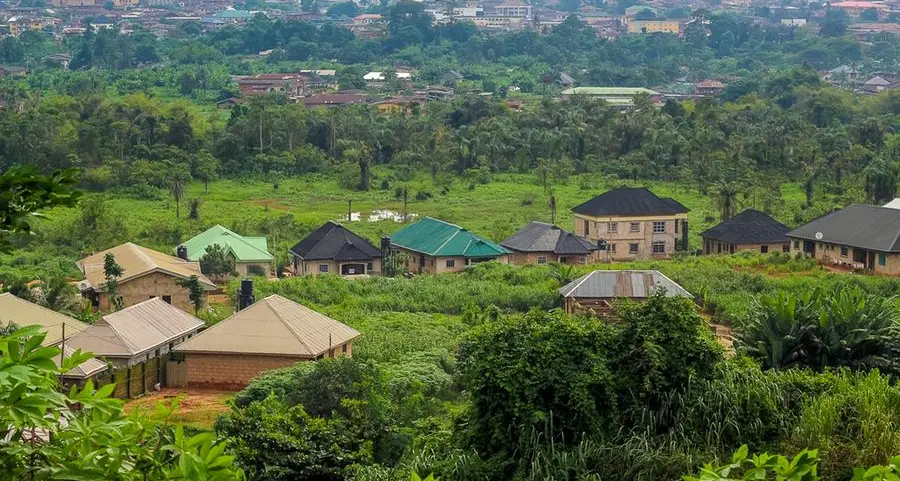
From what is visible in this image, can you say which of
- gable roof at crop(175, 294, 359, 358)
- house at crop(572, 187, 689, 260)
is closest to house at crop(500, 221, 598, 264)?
house at crop(572, 187, 689, 260)

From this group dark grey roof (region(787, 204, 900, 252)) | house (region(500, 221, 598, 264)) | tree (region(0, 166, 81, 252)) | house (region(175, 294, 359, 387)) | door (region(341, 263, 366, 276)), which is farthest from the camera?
house (region(500, 221, 598, 264))

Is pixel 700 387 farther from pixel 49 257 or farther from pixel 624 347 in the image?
pixel 49 257

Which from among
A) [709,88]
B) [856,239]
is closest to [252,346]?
[856,239]

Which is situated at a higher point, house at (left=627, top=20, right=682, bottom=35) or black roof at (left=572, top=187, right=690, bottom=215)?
house at (left=627, top=20, right=682, bottom=35)

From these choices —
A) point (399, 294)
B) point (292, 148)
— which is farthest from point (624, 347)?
point (292, 148)

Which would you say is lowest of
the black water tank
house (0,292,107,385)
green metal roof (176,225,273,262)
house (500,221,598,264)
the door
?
the door

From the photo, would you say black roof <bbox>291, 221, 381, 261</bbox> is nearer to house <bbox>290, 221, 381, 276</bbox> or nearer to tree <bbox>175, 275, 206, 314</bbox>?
house <bbox>290, 221, 381, 276</bbox>

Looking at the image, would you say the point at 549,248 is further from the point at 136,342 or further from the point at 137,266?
the point at 136,342

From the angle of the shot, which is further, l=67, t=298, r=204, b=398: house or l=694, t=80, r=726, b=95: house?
l=694, t=80, r=726, b=95: house

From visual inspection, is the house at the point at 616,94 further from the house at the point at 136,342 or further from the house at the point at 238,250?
the house at the point at 136,342
